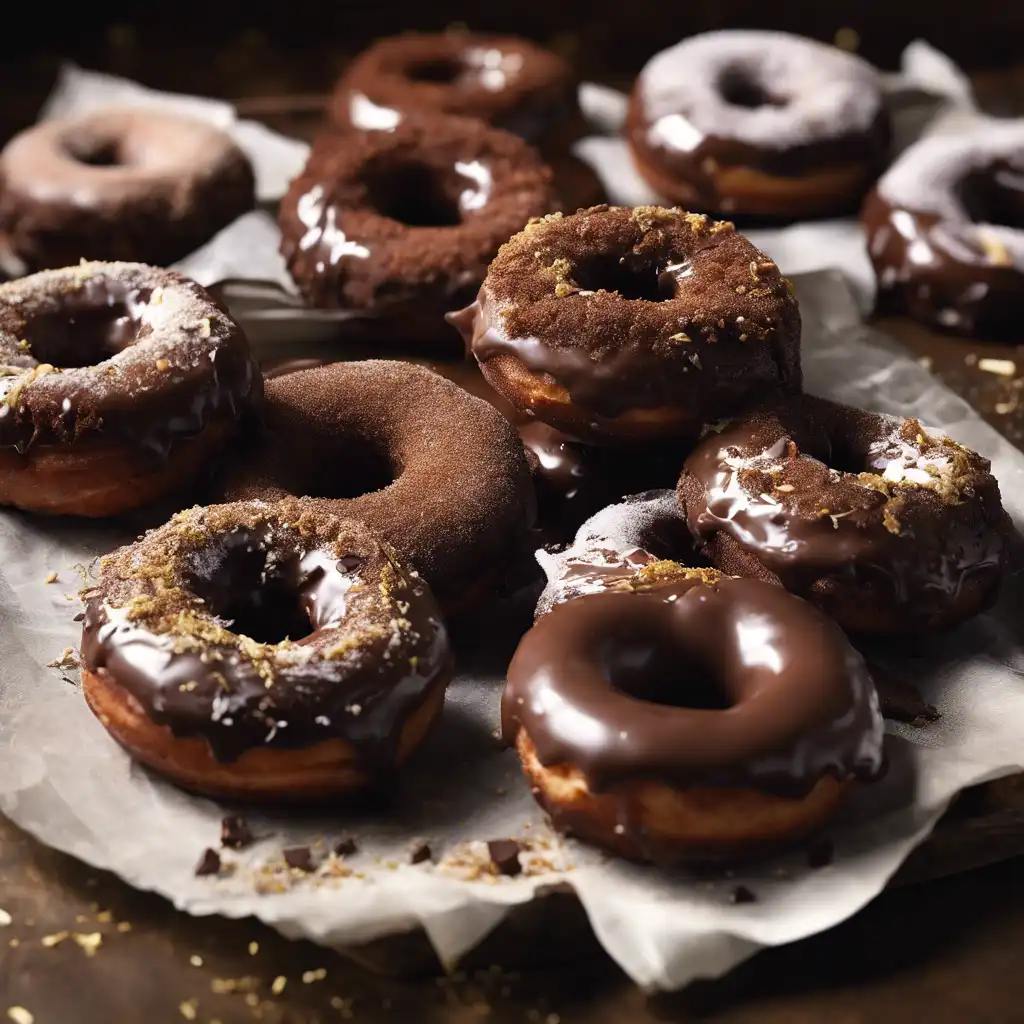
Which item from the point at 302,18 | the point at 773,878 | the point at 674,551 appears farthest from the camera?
the point at 302,18

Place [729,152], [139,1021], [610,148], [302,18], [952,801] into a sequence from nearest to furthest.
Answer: [139,1021] → [952,801] → [729,152] → [610,148] → [302,18]

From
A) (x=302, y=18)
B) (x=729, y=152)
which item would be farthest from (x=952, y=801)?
(x=302, y=18)

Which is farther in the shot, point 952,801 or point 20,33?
point 20,33

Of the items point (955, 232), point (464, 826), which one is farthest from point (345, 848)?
point (955, 232)

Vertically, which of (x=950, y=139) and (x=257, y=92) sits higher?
(x=950, y=139)

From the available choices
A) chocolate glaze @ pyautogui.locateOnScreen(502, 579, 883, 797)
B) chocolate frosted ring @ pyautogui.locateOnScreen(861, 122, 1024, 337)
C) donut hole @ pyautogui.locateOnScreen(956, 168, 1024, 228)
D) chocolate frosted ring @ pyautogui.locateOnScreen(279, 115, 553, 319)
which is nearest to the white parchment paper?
chocolate glaze @ pyautogui.locateOnScreen(502, 579, 883, 797)

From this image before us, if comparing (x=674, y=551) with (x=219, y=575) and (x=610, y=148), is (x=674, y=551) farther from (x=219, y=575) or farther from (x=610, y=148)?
(x=610, y=148)

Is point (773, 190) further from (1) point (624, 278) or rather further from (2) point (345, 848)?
(2) point (345, 848)
